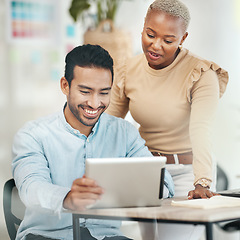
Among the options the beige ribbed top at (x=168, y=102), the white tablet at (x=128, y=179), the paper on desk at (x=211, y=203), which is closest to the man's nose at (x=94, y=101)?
the beige ribbed top at (x=168, y=102)

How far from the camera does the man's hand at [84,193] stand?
112 centimetres

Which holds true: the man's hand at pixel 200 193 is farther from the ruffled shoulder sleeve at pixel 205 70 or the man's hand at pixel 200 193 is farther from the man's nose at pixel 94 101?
the man's nose at pixel 94 101

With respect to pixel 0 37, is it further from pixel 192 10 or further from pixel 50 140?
pixel 192 10

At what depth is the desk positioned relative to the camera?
1.07 m

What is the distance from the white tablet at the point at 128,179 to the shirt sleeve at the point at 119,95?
0.86 ft

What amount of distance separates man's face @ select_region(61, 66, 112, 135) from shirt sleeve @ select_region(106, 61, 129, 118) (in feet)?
0.21

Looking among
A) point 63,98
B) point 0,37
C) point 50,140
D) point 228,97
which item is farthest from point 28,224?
point 228,97

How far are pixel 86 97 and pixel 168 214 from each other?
39 cm

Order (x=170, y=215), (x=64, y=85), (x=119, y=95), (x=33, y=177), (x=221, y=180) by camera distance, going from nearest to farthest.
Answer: (x=170, y=215) → (x=33, y=177) → (x=64, y=85) → (x=119, y=95) → (x=221, y=180)

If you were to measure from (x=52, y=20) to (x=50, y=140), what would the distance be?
1.06ft

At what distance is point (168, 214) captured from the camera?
110 centimetres

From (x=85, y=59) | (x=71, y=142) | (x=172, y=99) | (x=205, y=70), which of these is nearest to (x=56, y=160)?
(x=71, y=142)

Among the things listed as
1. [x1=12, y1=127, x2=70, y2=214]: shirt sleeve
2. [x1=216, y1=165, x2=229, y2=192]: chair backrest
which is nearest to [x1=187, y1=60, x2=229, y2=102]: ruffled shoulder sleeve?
[x1=216, y1=165, x2=229, y2=192]: chair backrest

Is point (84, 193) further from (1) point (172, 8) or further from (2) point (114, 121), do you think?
(1) point (172, 8)
